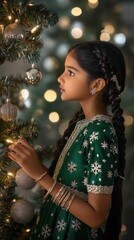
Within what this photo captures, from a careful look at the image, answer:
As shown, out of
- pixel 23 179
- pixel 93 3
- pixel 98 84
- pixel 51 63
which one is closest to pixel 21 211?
pixel 23 179

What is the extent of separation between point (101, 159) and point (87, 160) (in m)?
0.07

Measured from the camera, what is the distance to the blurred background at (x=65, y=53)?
4.84ft

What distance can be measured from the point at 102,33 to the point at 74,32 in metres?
0.12

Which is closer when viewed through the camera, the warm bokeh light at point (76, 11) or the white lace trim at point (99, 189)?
the white lace trim at point (99, 189)

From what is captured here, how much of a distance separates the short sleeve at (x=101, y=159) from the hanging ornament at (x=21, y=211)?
26 cm

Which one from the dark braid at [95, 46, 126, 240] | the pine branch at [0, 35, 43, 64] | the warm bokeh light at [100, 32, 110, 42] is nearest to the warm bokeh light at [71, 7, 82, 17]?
the warm bokeh light at [100, 32, 110, 42]

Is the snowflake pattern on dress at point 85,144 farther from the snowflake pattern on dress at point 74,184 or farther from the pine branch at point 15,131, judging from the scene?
the pine branch at point 15,131

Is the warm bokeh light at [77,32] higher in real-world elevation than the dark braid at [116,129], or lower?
higher

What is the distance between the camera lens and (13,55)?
100cm

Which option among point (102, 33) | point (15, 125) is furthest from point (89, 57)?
point (102, 33)

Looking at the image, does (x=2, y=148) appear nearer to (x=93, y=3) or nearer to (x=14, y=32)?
(x=14, y=32)

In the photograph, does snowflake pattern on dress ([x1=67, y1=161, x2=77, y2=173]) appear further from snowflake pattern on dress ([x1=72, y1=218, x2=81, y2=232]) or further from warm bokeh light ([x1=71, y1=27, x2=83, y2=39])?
warm bokeh light ([x1=71, y1=27, x2=83, y2=39])

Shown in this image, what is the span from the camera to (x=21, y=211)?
3.46ft

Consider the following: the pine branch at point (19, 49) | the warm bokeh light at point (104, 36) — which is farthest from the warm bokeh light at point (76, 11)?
the pine branch at point (19, 49)
